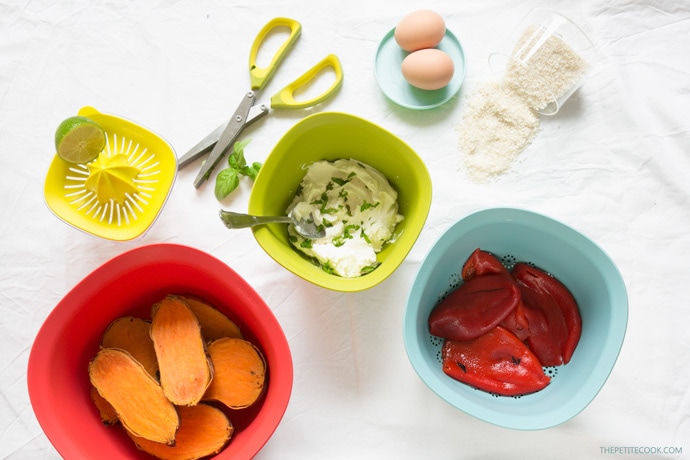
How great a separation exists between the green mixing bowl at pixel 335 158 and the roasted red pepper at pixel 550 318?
9.9 inches

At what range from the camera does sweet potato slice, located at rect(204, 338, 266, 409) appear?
0.87 meters

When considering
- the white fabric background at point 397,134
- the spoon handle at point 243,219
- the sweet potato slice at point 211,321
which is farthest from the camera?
the white fabric background at point 397,134

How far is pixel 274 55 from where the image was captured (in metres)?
1.09

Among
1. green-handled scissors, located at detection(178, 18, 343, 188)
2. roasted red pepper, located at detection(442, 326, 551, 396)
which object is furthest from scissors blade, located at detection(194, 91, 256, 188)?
roasted red pepper, located at detection(442, 326, 551, 396)

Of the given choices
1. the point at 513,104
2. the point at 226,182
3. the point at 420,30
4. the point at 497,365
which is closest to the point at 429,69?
the point at 420,30

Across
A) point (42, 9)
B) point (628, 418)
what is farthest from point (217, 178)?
point (628, 418)

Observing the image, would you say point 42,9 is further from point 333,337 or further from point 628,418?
point 628,418

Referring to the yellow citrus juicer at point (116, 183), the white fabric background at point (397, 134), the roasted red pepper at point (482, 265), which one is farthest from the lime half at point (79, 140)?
the roasted red pepper at point (482, 265)

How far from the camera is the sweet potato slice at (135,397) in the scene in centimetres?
84

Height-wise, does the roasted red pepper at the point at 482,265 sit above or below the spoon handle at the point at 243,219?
below

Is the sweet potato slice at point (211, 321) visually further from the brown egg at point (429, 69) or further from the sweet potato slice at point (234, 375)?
the brown egg at point (429, 69)

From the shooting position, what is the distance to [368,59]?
109 cm

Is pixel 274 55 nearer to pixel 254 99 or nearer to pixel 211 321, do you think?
pixel 254 99

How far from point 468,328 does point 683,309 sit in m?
0.43
